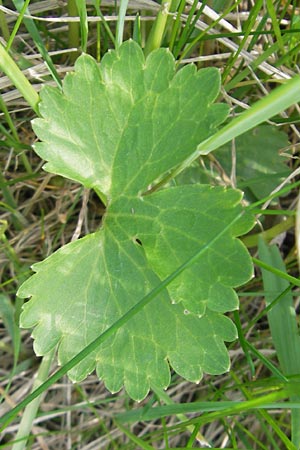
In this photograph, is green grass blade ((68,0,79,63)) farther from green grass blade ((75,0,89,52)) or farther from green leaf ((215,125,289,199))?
green leaf ((215,125,289,199))

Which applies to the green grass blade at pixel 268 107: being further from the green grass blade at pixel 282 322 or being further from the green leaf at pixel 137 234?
the green grass blade at pixel 282 322

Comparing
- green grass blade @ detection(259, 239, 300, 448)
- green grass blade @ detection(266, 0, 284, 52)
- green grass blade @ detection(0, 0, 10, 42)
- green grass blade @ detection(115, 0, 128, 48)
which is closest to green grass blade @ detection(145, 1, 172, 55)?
green grass blade @ detection(115, 0, 128, 48)

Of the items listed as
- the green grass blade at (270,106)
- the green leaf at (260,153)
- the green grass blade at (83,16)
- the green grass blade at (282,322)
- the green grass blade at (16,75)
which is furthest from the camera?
the green leaf at (260,153)

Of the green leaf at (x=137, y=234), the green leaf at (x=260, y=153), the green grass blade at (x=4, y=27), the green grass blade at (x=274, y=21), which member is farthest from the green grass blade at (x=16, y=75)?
the green leaf at (x=260, y=153)

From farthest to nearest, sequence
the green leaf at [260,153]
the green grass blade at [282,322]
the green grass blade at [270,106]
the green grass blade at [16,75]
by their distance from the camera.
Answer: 1. the green leaf at [260,153]
2. the green grass blade at [282,322]
3. the green grass blade at [16,75]
4. the green grass blade at [270,106]

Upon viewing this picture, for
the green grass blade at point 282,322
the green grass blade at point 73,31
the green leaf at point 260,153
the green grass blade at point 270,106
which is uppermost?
the green grass blade at point 270,106

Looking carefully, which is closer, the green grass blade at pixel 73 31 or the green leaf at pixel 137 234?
the green leaf at pixel 137 234

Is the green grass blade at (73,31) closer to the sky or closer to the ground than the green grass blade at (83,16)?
closer to the ground

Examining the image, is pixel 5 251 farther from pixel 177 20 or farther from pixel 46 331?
pixel 177 20
